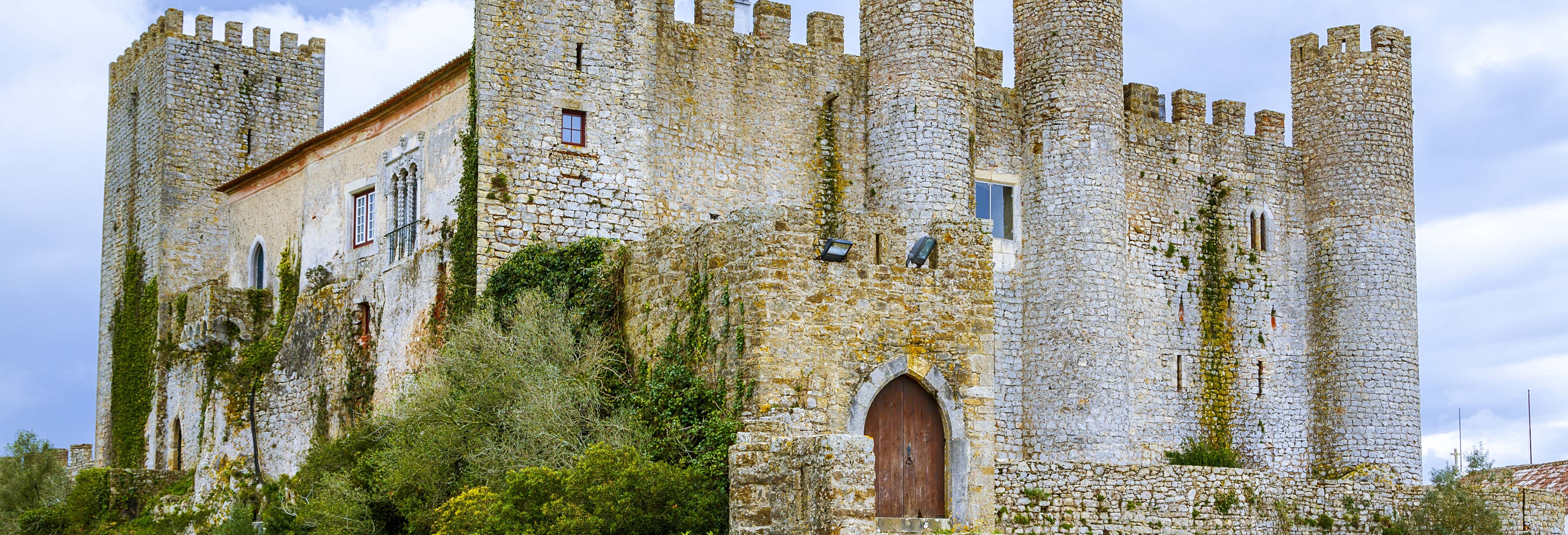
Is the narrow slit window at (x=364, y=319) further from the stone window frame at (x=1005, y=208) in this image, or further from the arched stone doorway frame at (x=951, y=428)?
the arched stone doorway frame at (x=951, y=428)

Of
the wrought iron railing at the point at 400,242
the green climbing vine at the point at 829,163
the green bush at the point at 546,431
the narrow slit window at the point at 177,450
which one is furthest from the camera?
the narrow slit window at the point at 177,450

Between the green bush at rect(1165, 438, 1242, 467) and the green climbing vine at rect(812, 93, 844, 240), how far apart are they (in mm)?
8374

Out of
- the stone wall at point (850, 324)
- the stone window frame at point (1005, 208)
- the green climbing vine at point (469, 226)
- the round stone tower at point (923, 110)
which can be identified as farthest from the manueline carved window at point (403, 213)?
the stone window frame at point (1005, 208)

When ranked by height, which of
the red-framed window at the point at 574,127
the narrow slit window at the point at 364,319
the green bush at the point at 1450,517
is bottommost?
the green bush at the point at 1450,517

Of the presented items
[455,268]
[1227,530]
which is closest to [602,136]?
[455,268]

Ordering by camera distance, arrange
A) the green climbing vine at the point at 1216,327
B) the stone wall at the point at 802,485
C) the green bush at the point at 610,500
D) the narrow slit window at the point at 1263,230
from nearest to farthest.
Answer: the stone wall at the point at 802,485
the green bush at the point at 610,500
the green climbing vine at the point at 1216,327
the narrow slit window at the point at 1263,230

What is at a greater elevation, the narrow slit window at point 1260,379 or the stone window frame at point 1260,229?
the stone window frame at point 1260,229

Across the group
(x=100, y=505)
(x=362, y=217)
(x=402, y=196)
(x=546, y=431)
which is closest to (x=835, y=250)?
(x=546, y=431)

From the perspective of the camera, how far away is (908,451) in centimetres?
2150

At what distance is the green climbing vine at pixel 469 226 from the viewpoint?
26.9 m

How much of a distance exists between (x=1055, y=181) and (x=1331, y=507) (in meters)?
7.78

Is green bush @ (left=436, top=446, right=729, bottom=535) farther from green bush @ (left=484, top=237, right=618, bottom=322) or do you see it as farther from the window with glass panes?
the window with glass panes

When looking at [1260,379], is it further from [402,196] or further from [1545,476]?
[402,196]

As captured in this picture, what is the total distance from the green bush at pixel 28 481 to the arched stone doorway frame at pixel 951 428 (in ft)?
74.9
